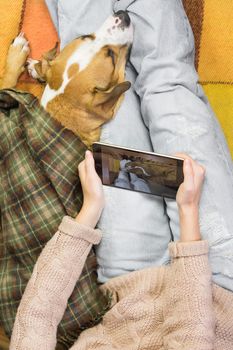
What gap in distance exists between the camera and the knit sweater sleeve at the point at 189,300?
1.31m

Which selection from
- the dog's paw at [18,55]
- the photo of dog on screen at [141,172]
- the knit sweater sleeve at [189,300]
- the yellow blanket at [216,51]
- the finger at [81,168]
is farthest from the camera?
the dog's paw at [18,55]

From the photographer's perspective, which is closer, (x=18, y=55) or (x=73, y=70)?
(x=73, y=70)

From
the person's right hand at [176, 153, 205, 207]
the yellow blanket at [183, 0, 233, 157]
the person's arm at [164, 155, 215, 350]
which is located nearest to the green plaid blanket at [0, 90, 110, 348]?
the person's arm at [164, 155, 215, 350]

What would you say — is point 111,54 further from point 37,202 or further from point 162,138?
point 37,202

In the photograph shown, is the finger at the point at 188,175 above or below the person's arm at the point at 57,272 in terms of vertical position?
above

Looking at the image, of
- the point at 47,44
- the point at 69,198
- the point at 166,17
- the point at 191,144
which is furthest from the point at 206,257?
the point at 47,44

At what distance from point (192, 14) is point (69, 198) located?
824mm

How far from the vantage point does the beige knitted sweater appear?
1346mm

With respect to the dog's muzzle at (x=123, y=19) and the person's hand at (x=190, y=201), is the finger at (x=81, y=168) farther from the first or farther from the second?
the dog's muzzle at (x=123, y=19)

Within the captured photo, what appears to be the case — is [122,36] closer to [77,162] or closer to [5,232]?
[77,162]

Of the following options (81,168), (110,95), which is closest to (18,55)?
(110,95)

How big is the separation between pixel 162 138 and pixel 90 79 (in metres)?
0.31

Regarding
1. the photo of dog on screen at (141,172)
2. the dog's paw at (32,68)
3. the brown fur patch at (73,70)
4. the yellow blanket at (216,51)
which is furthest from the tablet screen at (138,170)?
the dog's paw at (32,68)

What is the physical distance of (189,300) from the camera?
1.35m
